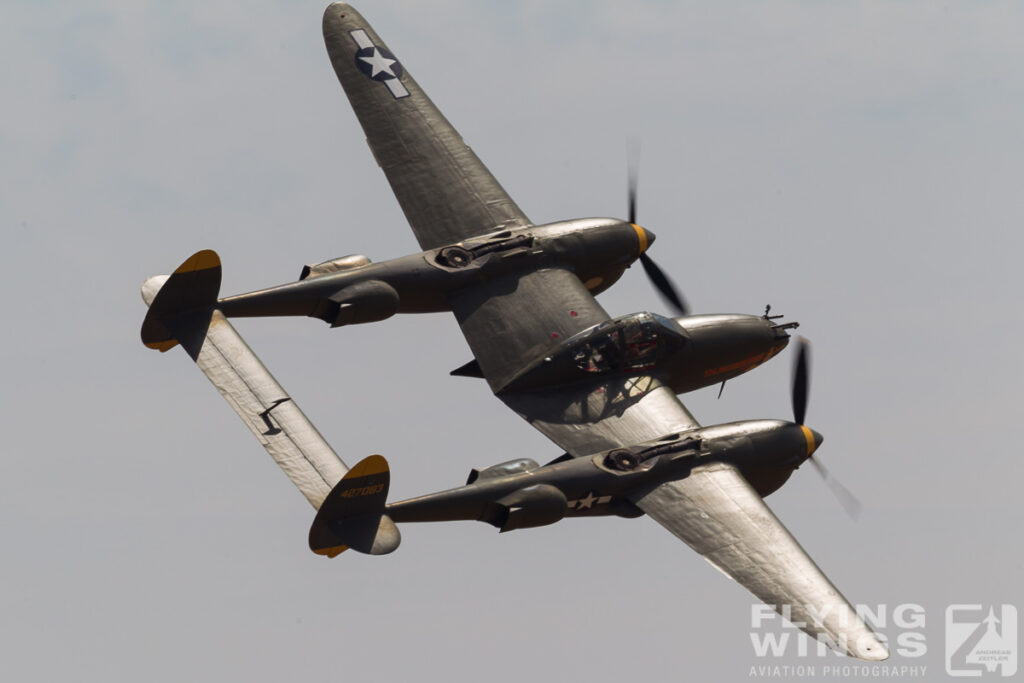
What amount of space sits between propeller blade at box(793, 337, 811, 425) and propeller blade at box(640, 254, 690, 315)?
5.68 metres

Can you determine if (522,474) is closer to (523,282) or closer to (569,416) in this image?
(569,416)

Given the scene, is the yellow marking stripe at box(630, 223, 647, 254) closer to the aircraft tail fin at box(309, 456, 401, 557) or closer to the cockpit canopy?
the cockpit canopy

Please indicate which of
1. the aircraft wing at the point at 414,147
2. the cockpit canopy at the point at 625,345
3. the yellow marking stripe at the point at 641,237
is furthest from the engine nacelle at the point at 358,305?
the yellow marking stripe at the point at 641,237

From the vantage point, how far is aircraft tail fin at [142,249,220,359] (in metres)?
50.8

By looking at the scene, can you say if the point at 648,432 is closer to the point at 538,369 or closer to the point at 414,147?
the point at 538,369

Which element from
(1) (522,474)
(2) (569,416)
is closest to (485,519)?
(1) (522,474)

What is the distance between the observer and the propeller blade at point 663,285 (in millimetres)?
57312

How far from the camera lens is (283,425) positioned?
158ft

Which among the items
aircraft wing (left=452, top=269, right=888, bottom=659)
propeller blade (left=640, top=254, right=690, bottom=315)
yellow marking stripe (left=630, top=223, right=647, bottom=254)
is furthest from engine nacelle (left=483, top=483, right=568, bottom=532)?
yellow marking stripe (left=630, top=223, right=647, bottom=254)

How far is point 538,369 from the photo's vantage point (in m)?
51.9

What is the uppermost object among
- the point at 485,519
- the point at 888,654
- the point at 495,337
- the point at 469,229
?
the point at 469,229

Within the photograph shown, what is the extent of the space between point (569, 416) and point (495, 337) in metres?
3.67

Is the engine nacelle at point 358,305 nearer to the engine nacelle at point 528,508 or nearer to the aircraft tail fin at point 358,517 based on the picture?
the engine nacelle at point 528,508

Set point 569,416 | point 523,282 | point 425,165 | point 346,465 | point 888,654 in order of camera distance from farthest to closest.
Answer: point 425,165 → point 523,282 → point 569,416 → point 346,465 → point 888,654
